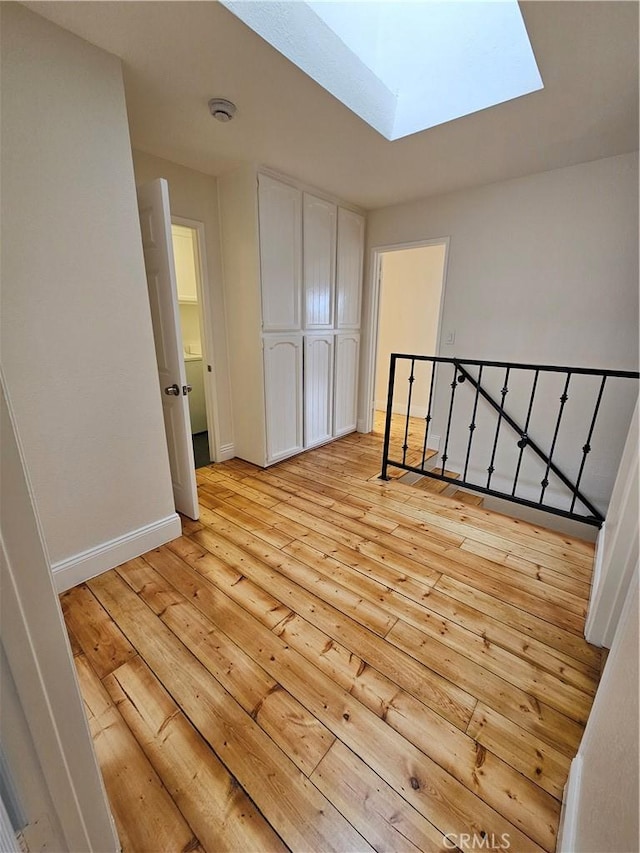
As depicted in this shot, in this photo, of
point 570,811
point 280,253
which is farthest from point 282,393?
point 570,811

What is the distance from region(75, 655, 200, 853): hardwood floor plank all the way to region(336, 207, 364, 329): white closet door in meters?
3.40

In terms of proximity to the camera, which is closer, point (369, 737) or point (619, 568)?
point (369, 737)

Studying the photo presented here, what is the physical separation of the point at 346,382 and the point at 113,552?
2831mm

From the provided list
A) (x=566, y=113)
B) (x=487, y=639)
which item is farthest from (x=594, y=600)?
(x=566, y=113)

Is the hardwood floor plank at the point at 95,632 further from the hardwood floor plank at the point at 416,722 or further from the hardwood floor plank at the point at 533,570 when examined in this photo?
the hardwood floor plank at the point at 533,570

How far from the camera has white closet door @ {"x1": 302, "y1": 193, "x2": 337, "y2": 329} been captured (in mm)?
3141

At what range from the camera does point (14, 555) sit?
0.56 meters

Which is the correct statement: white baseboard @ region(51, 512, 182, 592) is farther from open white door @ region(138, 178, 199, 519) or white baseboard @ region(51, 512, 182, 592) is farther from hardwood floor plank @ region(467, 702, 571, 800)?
hardwood floor plank @ region(467, 702, 571, 800)

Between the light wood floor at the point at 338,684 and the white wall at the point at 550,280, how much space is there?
4.02 feet

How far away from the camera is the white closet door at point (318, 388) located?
346cm

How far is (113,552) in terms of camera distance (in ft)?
6.31

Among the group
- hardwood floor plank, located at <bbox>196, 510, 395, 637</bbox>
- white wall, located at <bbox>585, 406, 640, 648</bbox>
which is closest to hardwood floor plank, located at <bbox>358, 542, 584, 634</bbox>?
white wall, located at <bbox>585, 406, 640, 648</bbox>

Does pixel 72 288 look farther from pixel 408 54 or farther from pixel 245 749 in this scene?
pixel 408 54

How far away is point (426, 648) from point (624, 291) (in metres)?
2.86
